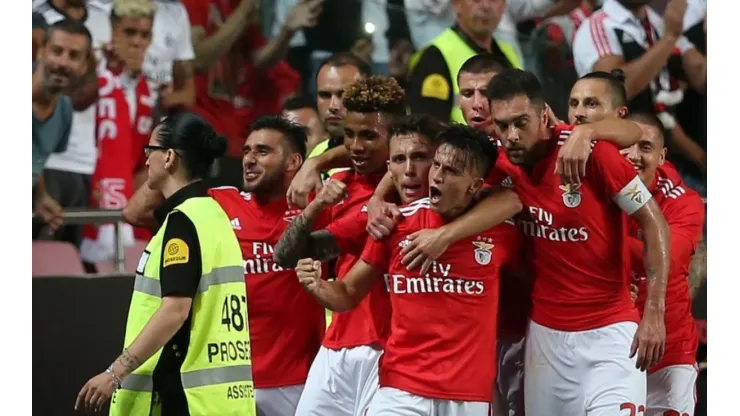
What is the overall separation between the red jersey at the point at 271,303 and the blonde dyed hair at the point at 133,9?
2740 mm

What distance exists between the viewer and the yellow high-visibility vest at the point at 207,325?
396 cm

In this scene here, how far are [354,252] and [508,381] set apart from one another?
0.84 m

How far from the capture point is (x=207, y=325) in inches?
157

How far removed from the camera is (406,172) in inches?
168

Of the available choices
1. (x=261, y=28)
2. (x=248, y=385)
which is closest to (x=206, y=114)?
(x=261, y=28)

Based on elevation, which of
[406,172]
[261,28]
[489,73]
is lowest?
[406,172]

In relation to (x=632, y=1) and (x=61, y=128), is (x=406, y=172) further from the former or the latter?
(x=632, y=1)

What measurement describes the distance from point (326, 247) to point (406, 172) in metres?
0.44

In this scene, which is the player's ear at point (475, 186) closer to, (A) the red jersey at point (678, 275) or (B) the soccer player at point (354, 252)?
(B) the soccer player at point (354, 252)

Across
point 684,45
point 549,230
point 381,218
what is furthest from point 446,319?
point 684,45

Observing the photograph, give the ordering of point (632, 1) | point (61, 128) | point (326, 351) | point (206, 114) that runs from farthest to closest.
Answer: point (632, 1) → point (206, 114) → point (61, 128) → point (326, 351)

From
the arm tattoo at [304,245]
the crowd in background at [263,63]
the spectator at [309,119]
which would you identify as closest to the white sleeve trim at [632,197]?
the arm tattoo at [304,245]

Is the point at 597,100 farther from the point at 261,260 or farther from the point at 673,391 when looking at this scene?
the point at 261,260

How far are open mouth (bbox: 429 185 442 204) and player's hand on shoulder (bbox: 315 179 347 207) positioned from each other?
1.45ft
